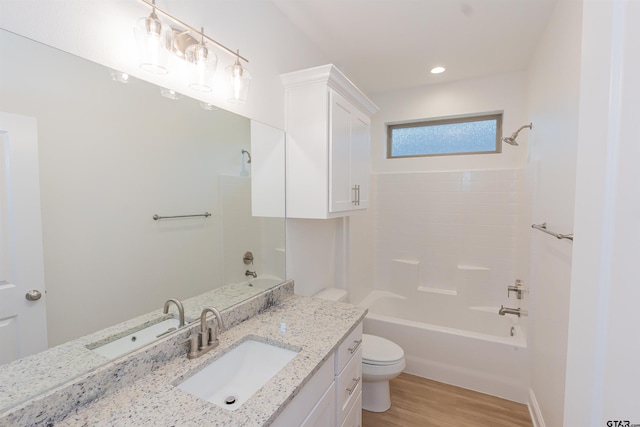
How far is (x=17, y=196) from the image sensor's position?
0.77 metres

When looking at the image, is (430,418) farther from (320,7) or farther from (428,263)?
(320,7)

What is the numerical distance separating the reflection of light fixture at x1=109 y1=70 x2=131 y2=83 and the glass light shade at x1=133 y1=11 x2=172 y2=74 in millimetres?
67

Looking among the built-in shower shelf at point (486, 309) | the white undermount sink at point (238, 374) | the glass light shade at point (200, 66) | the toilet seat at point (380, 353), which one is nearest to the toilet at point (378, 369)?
the toilet seat at point (380, 353)

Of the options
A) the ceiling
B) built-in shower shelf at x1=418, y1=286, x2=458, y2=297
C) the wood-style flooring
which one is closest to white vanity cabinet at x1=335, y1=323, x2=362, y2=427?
the wood-style flooring

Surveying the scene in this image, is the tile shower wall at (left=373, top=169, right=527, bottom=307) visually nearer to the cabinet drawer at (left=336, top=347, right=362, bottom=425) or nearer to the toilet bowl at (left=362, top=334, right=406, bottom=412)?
the toilet bowl at (left=362, top=334, right=406, bottom=412)

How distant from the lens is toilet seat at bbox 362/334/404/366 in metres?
1.99

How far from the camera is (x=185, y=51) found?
3.84 ft

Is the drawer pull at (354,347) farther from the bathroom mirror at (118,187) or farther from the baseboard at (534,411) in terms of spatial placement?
the baseboard at (534,411)

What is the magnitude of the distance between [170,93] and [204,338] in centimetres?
101

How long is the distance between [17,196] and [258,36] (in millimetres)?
1345

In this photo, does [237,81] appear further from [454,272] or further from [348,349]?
[454,272]

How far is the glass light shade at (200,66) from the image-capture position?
1170 millimetres

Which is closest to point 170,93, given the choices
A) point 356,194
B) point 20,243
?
point 20,243

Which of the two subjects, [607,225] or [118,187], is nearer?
[607,225]
